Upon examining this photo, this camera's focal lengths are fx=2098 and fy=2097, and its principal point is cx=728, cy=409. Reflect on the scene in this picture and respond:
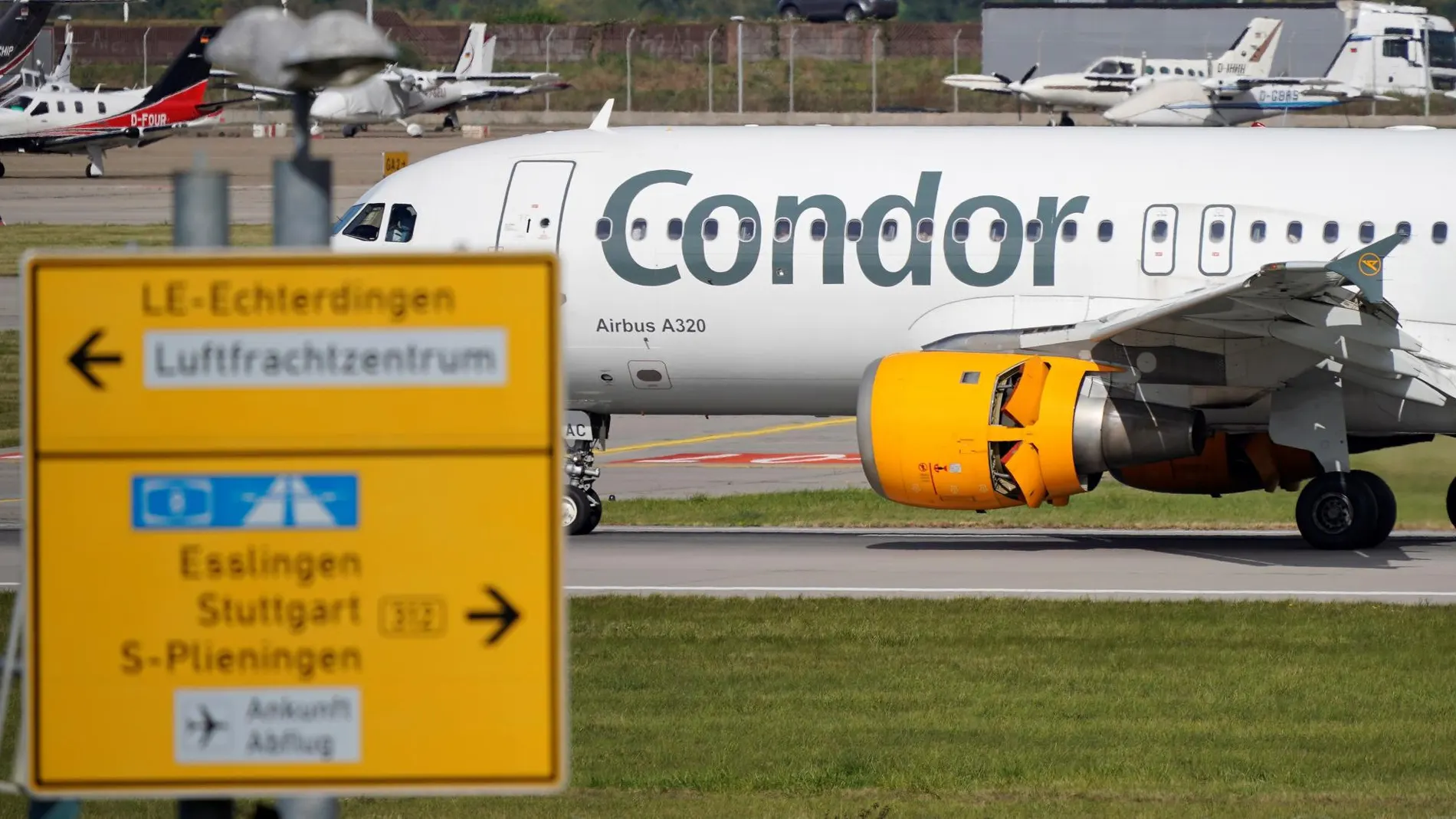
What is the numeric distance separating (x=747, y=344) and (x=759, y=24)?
3828 inches

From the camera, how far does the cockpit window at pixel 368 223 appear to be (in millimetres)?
21547

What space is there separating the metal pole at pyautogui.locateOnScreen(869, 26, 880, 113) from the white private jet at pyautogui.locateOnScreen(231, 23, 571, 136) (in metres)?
14.7

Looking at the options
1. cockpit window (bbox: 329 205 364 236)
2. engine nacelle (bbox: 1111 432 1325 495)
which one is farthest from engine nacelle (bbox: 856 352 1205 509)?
cockpit window (bbox: 329 205 364 236)

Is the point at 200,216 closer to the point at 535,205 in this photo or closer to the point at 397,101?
the point at 535,205

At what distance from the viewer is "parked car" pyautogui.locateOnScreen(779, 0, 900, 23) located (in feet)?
431

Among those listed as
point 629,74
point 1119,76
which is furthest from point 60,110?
point 1119,76

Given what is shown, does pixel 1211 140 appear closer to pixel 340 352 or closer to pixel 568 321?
pixel 568 321

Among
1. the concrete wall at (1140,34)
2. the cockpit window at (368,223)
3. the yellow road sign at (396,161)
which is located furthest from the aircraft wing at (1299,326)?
the concrete wall at (1140,34)

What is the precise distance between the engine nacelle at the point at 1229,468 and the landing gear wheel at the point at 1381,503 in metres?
0.45

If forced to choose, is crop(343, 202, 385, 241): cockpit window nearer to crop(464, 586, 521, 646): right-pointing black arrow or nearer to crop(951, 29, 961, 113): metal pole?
crop(464, 586, 521, 646): right-pointing black arrow

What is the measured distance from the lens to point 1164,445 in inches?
731

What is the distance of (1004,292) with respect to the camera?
783 inches

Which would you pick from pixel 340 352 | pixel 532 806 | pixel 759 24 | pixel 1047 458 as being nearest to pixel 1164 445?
pixel 1047 458

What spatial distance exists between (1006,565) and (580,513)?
4.61 metres
